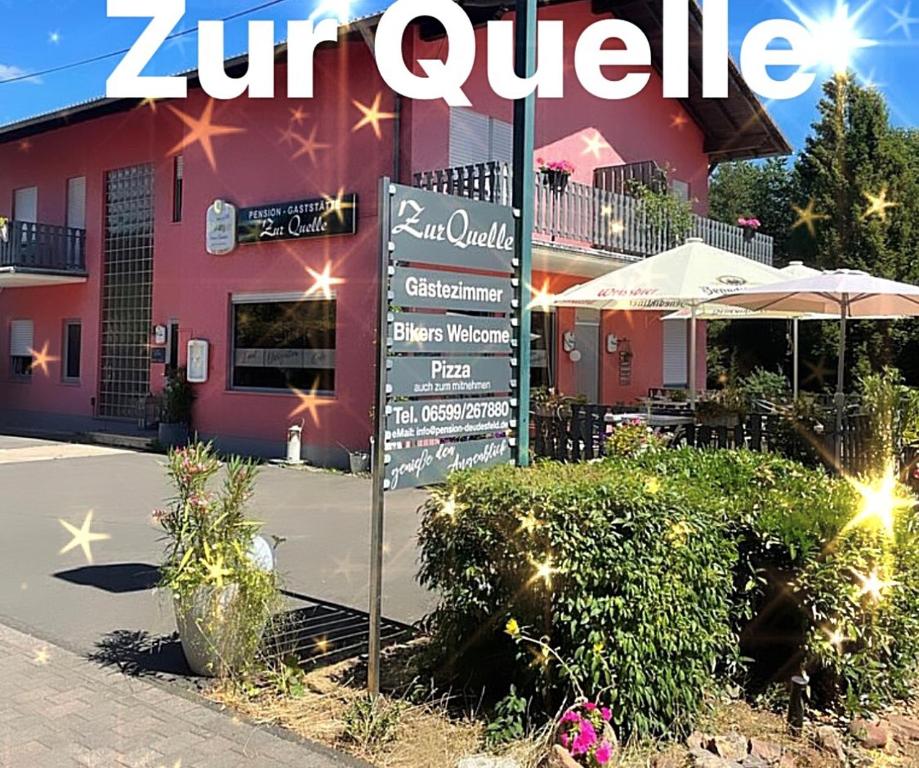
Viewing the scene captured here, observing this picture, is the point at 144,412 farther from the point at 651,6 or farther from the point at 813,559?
the point at 813,559

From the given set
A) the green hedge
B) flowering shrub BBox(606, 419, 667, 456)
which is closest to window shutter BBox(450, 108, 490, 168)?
flowering shrub BBox(606, 419, 667, 456)

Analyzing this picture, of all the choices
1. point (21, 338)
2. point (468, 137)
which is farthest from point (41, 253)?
point (468, 137)

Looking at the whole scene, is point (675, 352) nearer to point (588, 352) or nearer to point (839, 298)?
point (588, 352)

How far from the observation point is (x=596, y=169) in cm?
1677

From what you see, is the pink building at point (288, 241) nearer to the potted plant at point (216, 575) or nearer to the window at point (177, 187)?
the window at point (177, 187)

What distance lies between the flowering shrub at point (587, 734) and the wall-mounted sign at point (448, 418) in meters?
1.43

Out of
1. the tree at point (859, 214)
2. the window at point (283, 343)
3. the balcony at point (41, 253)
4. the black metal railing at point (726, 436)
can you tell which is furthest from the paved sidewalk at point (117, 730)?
the tree at point (859, 214)

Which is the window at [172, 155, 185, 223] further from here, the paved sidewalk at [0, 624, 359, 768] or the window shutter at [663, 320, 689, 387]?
the paved sidewalk at [0, 624, 359, 768]

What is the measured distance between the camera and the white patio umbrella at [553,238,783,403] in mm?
10047

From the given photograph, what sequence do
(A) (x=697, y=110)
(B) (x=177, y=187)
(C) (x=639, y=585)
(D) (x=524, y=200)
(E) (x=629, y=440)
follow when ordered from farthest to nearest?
(A) (x=697, y=110) < (B) (x=177, y=187) < (E) (x=629, y=440) < (D) (x=524, y=200) < (C) (x=639, y=585)

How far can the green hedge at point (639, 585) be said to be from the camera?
369 cm

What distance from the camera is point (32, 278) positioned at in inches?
732

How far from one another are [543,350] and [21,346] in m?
12.1

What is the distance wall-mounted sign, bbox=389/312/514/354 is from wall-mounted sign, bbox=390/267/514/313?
0.05m
